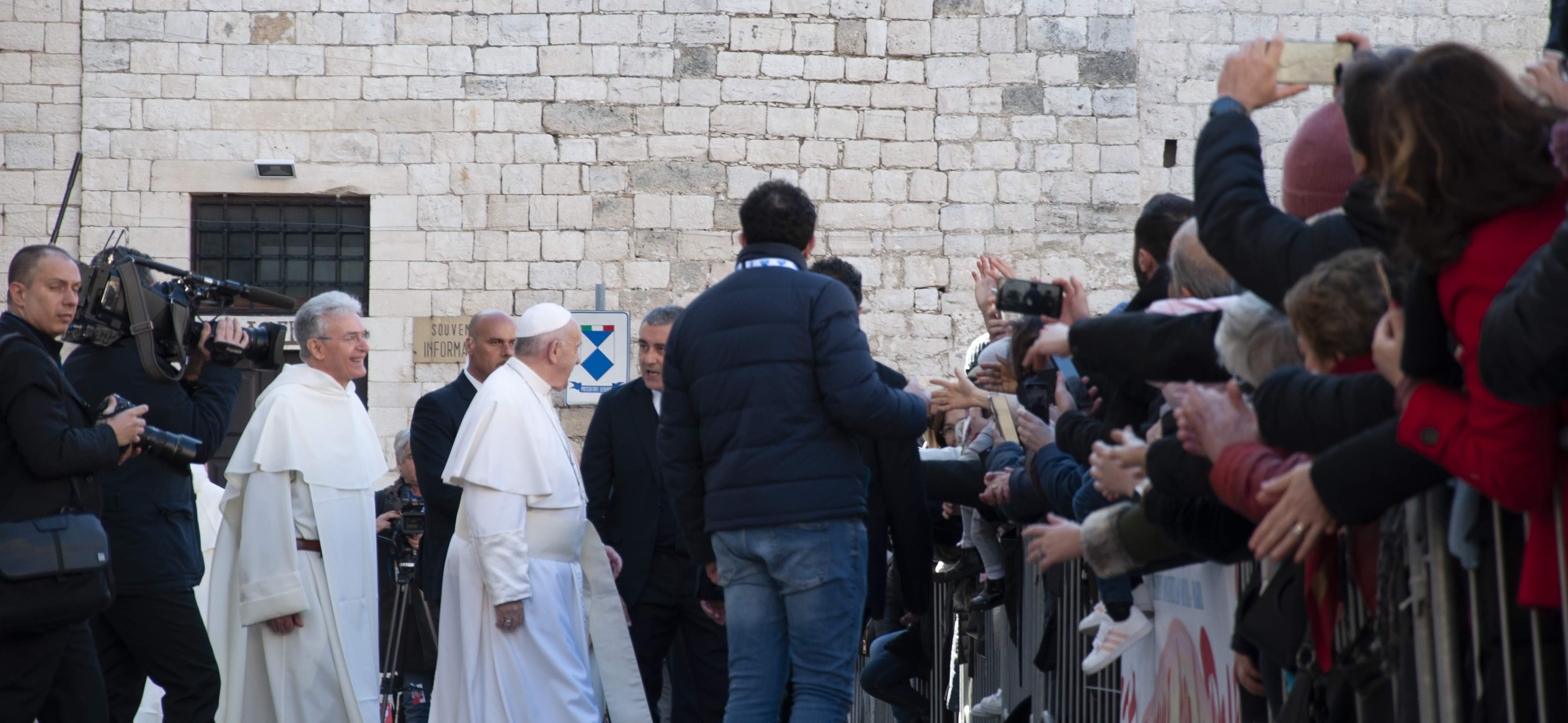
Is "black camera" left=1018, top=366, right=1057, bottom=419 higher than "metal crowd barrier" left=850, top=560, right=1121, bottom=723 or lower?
higher

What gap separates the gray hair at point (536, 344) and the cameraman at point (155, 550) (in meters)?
1.00

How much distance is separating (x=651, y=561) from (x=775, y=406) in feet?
5.34

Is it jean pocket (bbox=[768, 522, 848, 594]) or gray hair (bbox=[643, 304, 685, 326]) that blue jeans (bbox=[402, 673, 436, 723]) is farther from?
jean pocket (bbox=[768, 522, 848, 594])

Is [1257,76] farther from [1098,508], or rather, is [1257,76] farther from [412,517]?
[412,517]

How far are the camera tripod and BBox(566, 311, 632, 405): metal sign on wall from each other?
3.71 m

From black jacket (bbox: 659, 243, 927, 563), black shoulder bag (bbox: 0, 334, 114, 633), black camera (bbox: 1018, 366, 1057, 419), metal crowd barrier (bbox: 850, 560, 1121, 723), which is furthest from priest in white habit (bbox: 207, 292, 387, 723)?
black camera (bbox: 1018, 366, 1057, 419)

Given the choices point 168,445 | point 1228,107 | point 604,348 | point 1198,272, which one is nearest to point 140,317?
point 168,445

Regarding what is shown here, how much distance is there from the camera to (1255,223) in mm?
2596

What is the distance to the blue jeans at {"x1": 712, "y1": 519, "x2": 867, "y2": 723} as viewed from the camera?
13.7 ft

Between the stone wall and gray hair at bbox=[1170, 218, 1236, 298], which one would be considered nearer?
gray hair at bbox=[1170, 218, 1236, 298]

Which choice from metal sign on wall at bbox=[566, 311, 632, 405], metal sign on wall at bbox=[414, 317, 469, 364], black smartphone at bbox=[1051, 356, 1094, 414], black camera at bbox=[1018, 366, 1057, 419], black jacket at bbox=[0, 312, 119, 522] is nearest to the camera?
black smartphone at bbox=[1051, 356, 1094, 414]

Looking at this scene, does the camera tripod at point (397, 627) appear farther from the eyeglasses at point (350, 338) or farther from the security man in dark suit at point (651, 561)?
the security man in dark suit at point (651, 561)

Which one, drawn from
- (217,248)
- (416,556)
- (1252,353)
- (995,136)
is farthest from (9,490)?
(995,136)

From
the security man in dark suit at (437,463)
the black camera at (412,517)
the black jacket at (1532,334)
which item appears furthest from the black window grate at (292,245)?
the black jacket at (1532,334)
